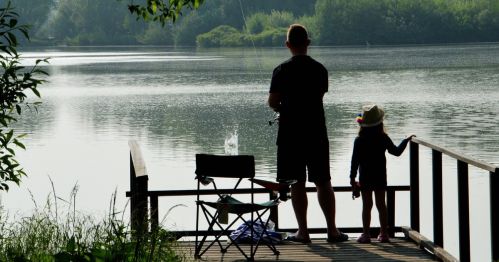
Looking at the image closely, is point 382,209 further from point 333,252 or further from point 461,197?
point 461,197

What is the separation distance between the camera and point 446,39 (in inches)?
2926

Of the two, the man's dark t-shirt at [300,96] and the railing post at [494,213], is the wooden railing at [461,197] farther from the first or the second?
the man's dark t-shirt at [300,96]

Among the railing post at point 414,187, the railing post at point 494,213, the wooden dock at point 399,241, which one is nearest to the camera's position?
the railing post at point 494,213

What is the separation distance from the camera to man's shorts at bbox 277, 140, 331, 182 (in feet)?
14.8

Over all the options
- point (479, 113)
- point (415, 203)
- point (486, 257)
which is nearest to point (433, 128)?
point (479, 113)

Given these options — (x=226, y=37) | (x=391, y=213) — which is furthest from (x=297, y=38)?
(x=226, y=37)

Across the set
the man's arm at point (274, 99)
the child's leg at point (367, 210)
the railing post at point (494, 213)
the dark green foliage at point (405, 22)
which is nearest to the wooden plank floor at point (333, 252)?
the child's leg at point (367, 210)

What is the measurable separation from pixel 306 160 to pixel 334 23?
72592mm

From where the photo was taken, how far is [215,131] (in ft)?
46.0

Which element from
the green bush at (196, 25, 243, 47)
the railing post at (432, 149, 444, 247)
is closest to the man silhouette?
the railing post at (432, 149, 444, 247)

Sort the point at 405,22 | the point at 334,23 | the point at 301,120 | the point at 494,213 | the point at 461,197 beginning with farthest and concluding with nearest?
the point at 334,23 < the point at 405,22 < the point at 301,120 < the point at 461,197 < the point at 494,213

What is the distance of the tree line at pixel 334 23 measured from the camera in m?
73.1

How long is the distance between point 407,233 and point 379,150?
0.58 m

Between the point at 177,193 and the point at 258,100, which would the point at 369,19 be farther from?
the point at 177,193
